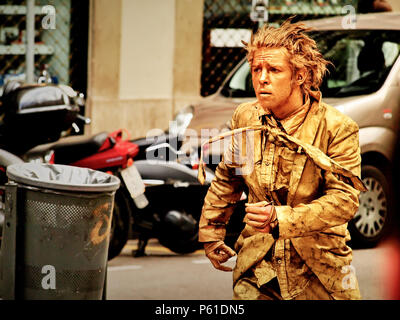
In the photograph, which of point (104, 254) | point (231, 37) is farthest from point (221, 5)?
point (104, 254)

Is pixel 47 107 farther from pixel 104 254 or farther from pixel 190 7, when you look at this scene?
pixel 190 7

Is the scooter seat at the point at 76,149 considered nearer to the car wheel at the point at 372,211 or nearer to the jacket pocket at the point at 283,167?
the car wheel at the point at 372,211

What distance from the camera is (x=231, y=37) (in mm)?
13570

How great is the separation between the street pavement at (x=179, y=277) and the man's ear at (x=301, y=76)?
3.56 metres

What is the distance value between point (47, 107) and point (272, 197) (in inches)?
135

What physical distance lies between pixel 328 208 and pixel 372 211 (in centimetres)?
552

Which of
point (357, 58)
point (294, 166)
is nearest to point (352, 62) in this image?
point (357, 58)

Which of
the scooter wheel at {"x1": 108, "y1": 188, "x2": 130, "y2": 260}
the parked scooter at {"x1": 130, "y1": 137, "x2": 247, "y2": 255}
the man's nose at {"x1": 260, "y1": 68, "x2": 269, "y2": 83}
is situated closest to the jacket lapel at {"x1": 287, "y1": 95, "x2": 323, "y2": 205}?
the man's nose at {"x1": 260, "y1": 68, "x2": 269, "y2": 83}

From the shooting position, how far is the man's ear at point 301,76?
10.3ft

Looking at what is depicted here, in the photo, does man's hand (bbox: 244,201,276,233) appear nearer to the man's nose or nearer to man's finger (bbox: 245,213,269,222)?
man's finger (bbox: 245,213,269,222)

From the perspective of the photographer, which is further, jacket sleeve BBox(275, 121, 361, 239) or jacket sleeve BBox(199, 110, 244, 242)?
jacket sleeve BBox(199, 110, 244, 242)

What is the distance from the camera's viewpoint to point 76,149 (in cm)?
698

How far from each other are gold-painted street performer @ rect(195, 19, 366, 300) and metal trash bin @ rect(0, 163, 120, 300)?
3.76 ft

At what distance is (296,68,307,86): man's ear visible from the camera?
313 cm
